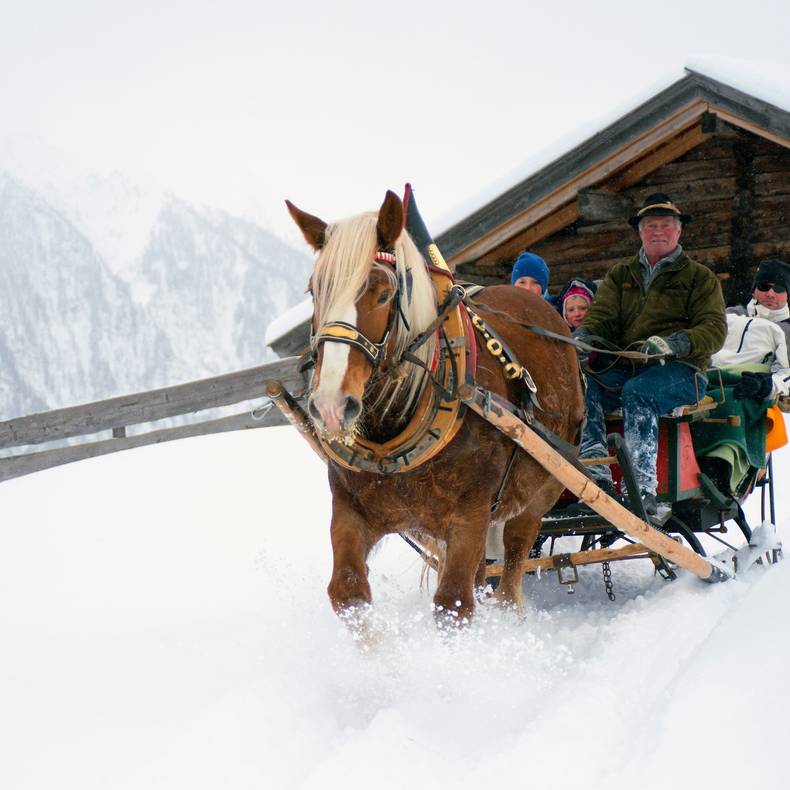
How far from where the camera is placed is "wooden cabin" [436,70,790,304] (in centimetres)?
704

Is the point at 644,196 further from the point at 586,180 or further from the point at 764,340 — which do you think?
the point at 764,340

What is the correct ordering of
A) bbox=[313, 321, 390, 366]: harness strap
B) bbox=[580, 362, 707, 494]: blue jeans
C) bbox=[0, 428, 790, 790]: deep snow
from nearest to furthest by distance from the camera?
bbox=[0, 428, 790, 790]: deep snow < bbox=[313, 321, 390, 366]: harness strap < bbox=[580, 362, 707, 494]: blue jeans

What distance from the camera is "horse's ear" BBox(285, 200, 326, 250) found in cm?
289

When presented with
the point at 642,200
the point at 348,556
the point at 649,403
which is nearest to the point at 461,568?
the point at 348,556

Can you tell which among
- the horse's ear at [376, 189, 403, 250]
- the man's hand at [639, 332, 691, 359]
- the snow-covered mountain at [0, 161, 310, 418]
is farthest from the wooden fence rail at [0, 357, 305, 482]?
the snow-covered mountain at [0, 161, 310, 418]

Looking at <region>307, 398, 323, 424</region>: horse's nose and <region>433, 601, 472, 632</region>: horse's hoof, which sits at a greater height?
<region>307, 398, 323, 424</region>: horse's nose

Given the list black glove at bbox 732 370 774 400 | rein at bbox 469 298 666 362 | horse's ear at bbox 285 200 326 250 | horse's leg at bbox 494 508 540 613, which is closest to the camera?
horse's ear at bbox 285 200 326 250

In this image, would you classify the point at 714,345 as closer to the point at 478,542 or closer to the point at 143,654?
the point at 478,542

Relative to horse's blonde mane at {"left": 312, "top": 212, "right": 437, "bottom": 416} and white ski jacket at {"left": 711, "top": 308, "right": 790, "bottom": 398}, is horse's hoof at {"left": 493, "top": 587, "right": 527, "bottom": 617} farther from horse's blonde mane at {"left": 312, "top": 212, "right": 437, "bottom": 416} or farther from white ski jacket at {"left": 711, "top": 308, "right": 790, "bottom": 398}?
white ski jacket at {"left": 711, "top": 308, "right": 790, "bottom": 398}

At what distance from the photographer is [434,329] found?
2.94 metres

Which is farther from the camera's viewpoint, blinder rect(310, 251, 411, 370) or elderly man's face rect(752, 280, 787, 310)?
elderly man's face rect(752, 280, 787, 310)

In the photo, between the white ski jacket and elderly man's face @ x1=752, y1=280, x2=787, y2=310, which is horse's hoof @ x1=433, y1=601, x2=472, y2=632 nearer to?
the white ski jacket

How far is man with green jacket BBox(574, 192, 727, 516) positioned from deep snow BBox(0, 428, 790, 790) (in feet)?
2.44

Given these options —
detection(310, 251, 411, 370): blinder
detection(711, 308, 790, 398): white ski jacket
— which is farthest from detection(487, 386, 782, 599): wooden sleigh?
detection(310, 251, 411, 370): blinder
